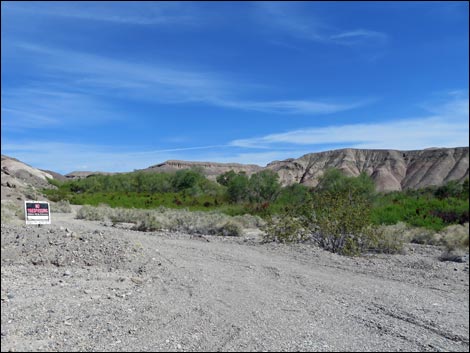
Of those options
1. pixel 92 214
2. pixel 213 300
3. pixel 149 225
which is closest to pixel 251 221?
pixel 149 225

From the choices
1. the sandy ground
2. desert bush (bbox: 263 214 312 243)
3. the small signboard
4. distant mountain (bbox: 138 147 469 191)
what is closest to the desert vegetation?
desert bush (bbox: 263 214 312 243)

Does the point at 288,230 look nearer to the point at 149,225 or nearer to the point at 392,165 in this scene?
the point at 149,225

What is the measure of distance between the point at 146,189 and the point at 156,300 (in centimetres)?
4339

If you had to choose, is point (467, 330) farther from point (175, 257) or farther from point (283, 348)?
point (175, 257)

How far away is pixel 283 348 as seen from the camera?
479 cm

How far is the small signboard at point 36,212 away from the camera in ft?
37.9

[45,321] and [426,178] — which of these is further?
[426,178]

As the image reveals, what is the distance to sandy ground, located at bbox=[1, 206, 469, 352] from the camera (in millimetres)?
4969

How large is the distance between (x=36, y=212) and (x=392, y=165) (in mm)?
8422

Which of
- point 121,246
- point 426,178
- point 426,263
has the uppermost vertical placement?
point 426,178

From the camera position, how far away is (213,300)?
6633 millimetres

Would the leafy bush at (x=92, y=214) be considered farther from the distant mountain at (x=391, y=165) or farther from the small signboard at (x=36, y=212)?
the distant mountain at (x=391, y=165)

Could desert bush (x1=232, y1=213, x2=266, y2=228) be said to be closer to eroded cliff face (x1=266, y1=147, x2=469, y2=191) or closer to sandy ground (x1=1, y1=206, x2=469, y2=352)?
sandy ground (x1=1, y1=206, x2=469, y2=352)

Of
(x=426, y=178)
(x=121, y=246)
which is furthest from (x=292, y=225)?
(x=426, y=178)
